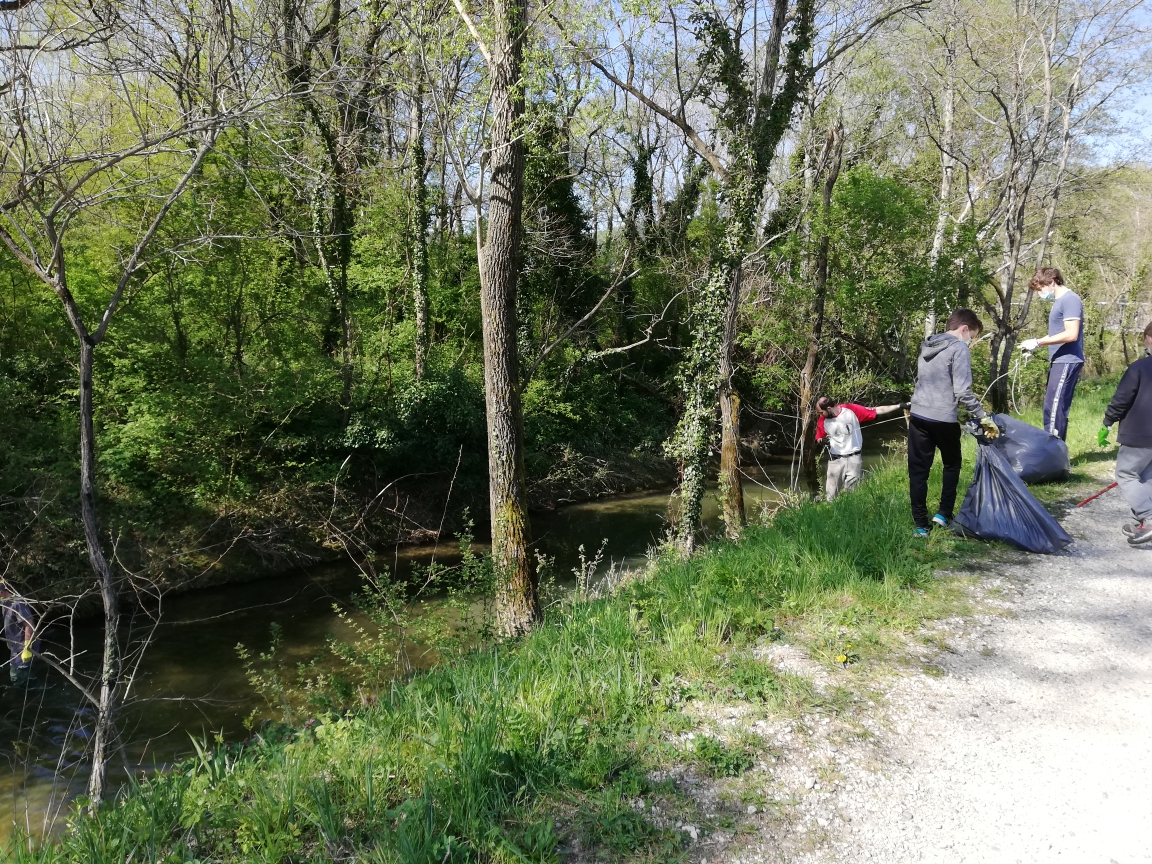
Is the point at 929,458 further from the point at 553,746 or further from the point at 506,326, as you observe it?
the point at 506,326

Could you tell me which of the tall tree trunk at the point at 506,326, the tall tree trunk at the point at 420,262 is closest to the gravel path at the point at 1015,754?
the tall tree trunk at the point at 506,326

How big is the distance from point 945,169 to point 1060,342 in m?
14.3

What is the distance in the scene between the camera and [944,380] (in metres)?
5.14

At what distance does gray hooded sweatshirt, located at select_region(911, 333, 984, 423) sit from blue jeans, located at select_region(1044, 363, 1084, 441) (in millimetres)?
2531

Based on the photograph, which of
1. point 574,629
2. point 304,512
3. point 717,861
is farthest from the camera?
point 304,512

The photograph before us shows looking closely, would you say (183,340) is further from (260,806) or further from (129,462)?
(260,806)

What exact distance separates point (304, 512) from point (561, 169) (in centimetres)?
1041

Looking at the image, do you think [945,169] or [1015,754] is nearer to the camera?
[1015,754]

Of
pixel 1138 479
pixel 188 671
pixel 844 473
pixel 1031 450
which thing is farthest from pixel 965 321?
pixel 188 671

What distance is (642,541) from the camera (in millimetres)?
14492

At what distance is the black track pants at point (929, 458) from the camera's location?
5.18 m

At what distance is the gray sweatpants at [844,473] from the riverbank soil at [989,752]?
3.81 metres

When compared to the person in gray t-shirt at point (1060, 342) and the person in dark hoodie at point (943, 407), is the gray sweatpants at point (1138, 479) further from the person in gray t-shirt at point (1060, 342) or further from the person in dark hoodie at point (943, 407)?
the person in gray t-shirt at point (1060, 342)

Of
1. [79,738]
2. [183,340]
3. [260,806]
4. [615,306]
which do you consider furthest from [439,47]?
[615,306]
